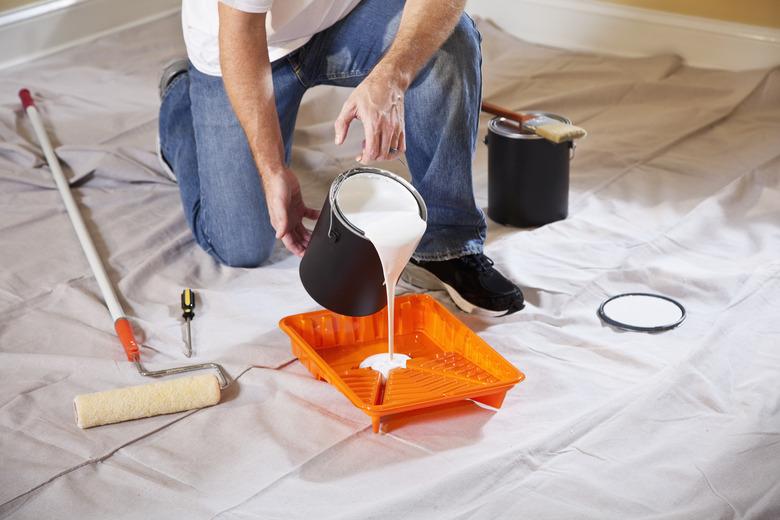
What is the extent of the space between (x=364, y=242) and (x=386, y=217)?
0.06m

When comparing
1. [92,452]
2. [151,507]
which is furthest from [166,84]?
[151,507]

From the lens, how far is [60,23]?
112 inches

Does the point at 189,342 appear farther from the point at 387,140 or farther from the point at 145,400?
the point at 387,140

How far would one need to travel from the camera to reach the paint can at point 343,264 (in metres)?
1.27

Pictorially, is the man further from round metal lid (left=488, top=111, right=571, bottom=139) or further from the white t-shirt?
round metal lid (left=488, top=111, right=571, bottom=139)

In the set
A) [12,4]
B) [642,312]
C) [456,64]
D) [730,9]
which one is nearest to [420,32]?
[456,64]

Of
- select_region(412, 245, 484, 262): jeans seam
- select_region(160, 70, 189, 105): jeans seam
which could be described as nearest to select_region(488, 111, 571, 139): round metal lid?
select_region(412, 245, 484, 262): jeans seam

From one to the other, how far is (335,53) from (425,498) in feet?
2.72

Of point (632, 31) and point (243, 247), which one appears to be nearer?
point (243, 247)

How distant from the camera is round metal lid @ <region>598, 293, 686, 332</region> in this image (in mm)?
1507

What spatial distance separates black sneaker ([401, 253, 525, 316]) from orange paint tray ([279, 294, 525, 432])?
3.7 inches

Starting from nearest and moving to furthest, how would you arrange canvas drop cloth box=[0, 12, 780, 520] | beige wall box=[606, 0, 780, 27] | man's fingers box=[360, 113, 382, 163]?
canvas drop cloth box=[0, 12, 780, 520] → man's fingers box=[360, 113, 382, 163] → beige wall box=[606, 0, 780, 27]

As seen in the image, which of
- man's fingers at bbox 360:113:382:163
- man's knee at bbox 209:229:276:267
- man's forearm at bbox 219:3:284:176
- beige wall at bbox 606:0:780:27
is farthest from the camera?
beige wall at bbox 606:0:780:27

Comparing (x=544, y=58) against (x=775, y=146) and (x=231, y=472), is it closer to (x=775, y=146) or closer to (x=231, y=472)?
(x=775, y=146)
